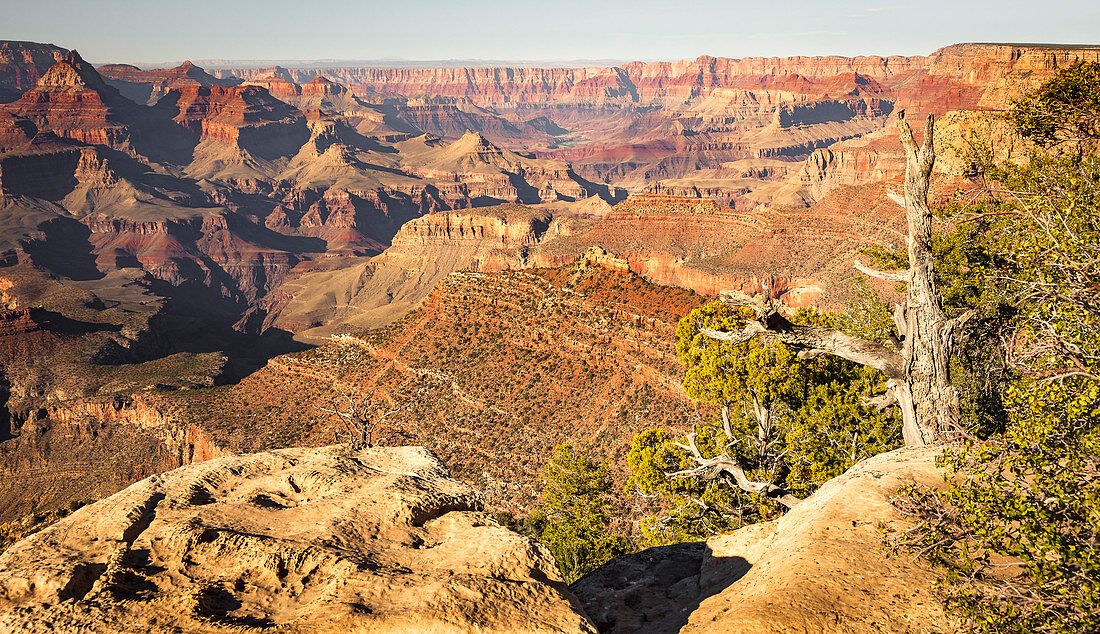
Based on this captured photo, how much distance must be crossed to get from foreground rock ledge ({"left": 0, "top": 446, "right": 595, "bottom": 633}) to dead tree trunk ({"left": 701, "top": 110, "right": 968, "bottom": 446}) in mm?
10675

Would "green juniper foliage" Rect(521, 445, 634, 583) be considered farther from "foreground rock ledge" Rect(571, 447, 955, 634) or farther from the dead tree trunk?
the dead tree trunk

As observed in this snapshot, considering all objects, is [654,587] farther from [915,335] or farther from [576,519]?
[576,519]

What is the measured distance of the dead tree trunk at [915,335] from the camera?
20.0 m

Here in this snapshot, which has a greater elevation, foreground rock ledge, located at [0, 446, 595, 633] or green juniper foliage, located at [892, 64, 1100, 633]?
green juniper foliage, located at [892, 64, 1100, 633]

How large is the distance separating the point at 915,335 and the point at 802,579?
10369mm

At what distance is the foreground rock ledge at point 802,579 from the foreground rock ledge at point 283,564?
351 centimetres

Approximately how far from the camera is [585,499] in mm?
33031

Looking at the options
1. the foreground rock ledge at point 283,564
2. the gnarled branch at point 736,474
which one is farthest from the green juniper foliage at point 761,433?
the foreground rock ledge at point 283,564

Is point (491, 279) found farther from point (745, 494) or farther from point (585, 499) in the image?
point (745, 494)

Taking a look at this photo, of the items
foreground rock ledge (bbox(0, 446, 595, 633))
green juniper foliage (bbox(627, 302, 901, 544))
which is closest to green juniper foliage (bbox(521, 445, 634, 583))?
green juniper foliage (bbox(627, 302, 901, 544))

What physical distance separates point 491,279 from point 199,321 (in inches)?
4168

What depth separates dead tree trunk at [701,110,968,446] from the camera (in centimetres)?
2005

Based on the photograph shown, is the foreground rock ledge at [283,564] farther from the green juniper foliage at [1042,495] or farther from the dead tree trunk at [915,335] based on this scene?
the dead tree trunk at [915,335]

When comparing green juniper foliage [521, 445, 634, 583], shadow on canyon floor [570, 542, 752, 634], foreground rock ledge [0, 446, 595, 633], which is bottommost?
green juniper foliage [521, 445, 634, 583]
